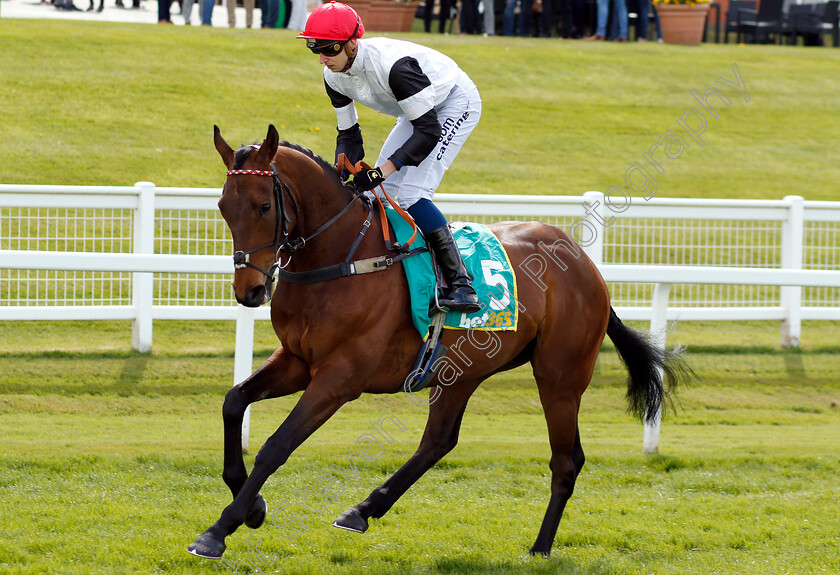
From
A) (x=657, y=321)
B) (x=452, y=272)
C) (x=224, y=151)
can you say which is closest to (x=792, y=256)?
(x=657, y=321)

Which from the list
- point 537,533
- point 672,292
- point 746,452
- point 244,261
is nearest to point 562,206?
point 672,292

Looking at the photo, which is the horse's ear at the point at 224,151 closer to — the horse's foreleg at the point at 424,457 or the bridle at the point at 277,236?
the bridle at the point at 277,236

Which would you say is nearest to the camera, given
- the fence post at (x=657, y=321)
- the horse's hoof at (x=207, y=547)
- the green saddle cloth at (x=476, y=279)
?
the horse's hoof at (x=207, y=547)

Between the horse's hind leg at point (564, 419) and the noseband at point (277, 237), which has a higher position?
the noseband at point (277, 237)

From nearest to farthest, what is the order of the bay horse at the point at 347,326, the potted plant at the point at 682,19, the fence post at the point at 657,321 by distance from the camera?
1. the bay horse at the point at 347,326
2. the fence post at the point at 657,321
3. the potted plant at the point at 682,19

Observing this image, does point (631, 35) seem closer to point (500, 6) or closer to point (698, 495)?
point (500, 6)

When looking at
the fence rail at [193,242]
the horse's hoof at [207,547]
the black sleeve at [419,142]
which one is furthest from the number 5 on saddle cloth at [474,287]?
the fence rail at [193,242]

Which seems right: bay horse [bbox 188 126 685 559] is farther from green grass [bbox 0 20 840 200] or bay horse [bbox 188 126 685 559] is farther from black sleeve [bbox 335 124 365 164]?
green grass [bbox 0 20 840 200]

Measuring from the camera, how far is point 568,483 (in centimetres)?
419

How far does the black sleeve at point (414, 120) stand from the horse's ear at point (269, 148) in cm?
53

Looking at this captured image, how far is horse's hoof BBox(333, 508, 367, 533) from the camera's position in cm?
389

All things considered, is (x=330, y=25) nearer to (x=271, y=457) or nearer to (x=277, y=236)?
(x=277, y=236)

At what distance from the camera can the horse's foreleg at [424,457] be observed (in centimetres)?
395

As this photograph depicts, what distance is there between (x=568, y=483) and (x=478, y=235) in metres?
1.09
